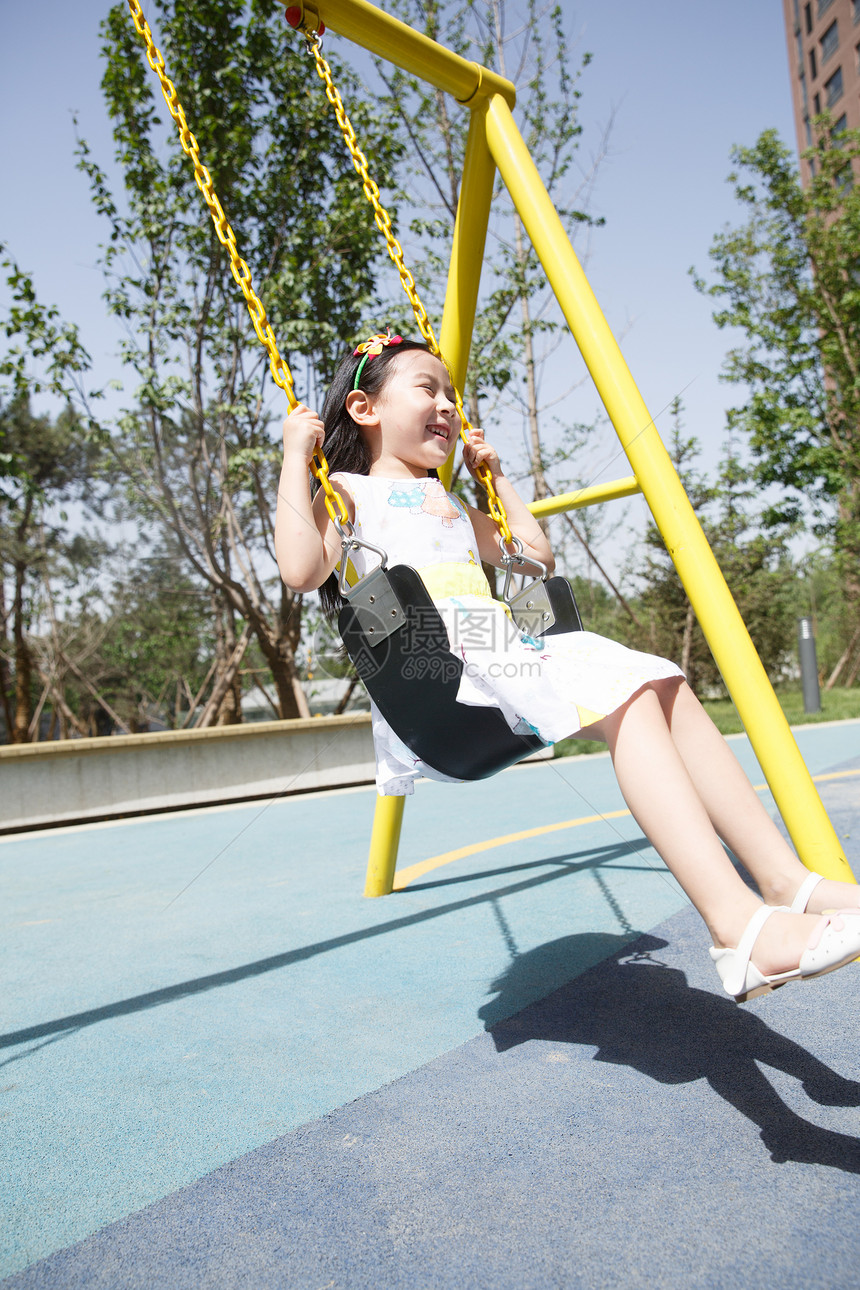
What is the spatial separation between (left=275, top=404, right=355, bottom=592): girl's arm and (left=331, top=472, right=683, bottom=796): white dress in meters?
0.10

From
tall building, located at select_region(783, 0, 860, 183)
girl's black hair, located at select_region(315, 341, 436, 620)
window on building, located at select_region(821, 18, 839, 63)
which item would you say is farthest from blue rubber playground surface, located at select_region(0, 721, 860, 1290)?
window on building, located at select_region(821, 18, 839, 63)

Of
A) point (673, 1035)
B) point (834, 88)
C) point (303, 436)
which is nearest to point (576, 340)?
point (303, 436)

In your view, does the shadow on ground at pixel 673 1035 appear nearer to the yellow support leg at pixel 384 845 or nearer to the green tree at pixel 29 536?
the yellow support leg at pixel 384 845

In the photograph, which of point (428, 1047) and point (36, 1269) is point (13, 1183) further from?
point (428, 1047)

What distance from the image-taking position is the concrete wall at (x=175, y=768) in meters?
5.73

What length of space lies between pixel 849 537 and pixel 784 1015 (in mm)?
15582

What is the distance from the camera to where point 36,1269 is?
45.7 inches

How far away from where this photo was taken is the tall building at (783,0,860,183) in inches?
1366

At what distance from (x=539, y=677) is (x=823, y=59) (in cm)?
4743

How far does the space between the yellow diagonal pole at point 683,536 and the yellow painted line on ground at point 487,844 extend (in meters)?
2.01

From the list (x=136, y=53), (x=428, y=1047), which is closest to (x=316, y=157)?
(x=136, y=53)

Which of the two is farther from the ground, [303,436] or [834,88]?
[834,88]

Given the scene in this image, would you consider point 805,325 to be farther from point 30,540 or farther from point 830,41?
point 830,41

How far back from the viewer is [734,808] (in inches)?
55.7
